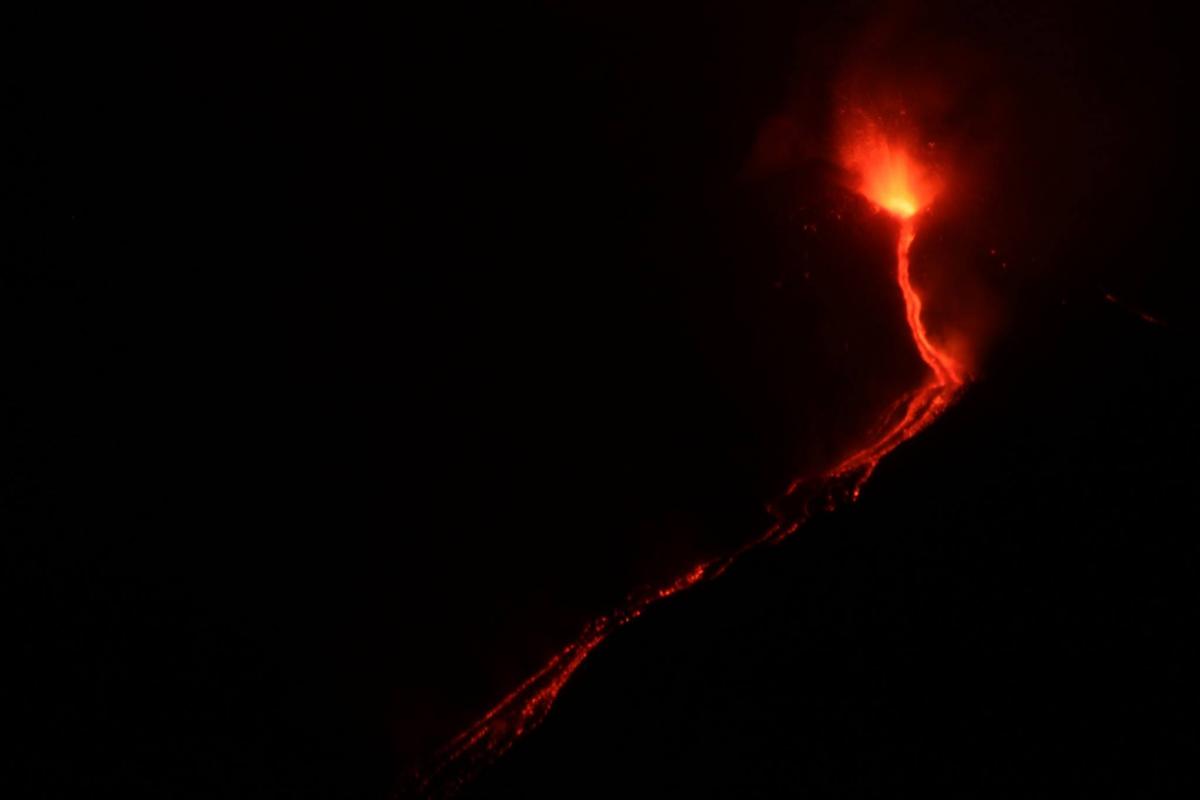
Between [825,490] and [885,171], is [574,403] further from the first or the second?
[885,171]

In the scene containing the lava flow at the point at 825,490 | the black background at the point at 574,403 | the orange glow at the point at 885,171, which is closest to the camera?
the black background at the point at 574,403

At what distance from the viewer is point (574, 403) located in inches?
144

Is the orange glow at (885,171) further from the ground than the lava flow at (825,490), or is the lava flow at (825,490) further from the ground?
the orange glow at (885,171)

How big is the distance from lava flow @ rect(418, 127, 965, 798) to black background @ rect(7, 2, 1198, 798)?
10 cm

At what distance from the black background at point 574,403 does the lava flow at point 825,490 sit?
0.32 feet

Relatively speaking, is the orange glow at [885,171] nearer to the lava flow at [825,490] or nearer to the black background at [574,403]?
the lava flow at [825,490]

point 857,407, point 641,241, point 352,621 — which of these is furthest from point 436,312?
point 857,407

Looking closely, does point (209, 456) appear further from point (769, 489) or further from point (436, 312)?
point (769, 489)

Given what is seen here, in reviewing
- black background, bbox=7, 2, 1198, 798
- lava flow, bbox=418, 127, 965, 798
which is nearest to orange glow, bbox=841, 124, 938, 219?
lava flow, bbox=418, 127, 965, 798

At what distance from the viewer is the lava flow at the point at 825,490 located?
10.3 feet

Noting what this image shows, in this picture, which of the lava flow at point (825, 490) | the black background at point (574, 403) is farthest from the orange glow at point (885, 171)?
the black background at point (574, 403)

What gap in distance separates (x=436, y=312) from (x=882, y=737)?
2236 mm

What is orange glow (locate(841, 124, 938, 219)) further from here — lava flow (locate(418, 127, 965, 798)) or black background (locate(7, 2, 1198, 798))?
black background (locate(7, 2, 1198, 798))

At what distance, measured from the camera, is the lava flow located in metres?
3.13
